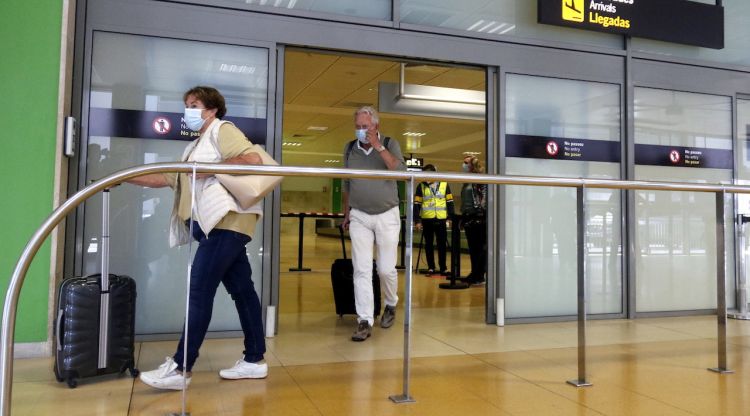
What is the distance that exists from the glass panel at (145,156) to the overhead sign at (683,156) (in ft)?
11.5

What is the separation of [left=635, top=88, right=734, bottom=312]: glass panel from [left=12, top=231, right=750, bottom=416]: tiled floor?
2.09 ft

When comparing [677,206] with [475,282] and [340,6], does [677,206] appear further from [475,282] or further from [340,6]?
[340,6]

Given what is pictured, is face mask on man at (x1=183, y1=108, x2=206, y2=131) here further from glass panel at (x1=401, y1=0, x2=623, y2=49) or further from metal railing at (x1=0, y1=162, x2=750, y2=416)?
glass panel at (x1=401, y1=0, x2=623, y2=49)

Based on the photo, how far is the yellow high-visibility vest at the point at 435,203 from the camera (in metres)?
7.68

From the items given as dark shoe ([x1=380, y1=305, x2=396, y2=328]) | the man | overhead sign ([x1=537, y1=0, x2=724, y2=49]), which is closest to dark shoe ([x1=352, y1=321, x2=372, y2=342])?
the man

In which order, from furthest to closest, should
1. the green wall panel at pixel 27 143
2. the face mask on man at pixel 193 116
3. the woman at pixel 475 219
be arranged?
the woman at pixel 475 219, the green wall panel at pixel 27 143, the face mask on man at pixel 193 116

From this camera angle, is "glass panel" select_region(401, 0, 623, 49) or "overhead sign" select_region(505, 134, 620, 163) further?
"overhead sign" select_region(505, 134, 620, 163)

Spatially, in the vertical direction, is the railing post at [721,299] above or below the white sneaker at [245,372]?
above

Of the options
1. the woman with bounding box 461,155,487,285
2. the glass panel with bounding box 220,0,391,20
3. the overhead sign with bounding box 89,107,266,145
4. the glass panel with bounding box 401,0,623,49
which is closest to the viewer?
the overhead sign with bounding box 89,107,266,145

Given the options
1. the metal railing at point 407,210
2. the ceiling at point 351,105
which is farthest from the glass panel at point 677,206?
the metal railing at point 407,210

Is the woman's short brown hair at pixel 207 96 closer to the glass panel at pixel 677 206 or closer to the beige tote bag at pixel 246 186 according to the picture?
the beige tote bag at pixel 246 186

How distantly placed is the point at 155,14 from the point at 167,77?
40cm

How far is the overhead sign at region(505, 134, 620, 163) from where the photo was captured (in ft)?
15.6

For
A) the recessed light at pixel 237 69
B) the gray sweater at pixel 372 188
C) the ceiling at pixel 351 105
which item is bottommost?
the gray sweater at pixel 372 188
